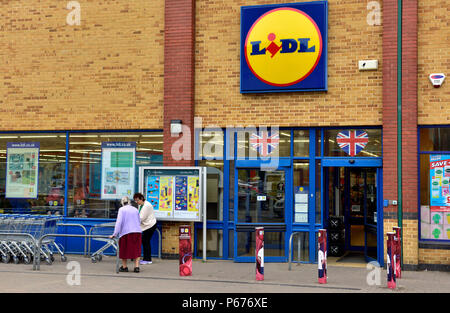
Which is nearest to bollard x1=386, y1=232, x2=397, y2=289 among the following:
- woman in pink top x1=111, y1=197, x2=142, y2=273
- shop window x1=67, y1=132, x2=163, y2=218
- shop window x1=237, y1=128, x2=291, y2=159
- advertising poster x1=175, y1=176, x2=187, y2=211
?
shop window x1=237, y1=128, x2=291, y2=159

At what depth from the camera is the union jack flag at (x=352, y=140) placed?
13.3 metres

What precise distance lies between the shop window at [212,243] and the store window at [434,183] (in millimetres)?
4741

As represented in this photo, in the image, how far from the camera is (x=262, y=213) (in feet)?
44.7

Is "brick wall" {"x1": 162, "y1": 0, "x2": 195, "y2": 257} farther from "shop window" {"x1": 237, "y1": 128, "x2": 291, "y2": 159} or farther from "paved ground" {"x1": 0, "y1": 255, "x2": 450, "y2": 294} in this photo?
"paved ground" {"x1": 0, "y1": 255, "x2": 450, "y2": 294}

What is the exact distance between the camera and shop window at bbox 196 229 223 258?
14.0 meters

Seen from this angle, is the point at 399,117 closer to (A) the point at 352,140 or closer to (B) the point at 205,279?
(A) the point at 352,140

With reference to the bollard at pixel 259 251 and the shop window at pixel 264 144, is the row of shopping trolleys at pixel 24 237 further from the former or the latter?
the bollard at pixel 259 251

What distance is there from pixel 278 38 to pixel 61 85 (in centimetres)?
595

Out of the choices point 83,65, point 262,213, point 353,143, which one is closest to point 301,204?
point 262,213

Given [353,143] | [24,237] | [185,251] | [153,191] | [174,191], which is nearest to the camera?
[185,251]

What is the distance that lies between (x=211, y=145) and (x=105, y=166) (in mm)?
2933

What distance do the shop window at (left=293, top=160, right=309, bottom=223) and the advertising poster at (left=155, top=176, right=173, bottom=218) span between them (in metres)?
3.03

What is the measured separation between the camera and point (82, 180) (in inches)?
591

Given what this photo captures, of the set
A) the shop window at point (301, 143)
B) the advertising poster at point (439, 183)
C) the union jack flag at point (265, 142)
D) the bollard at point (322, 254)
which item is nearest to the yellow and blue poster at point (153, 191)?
the union jack flag at point (265, 142)
